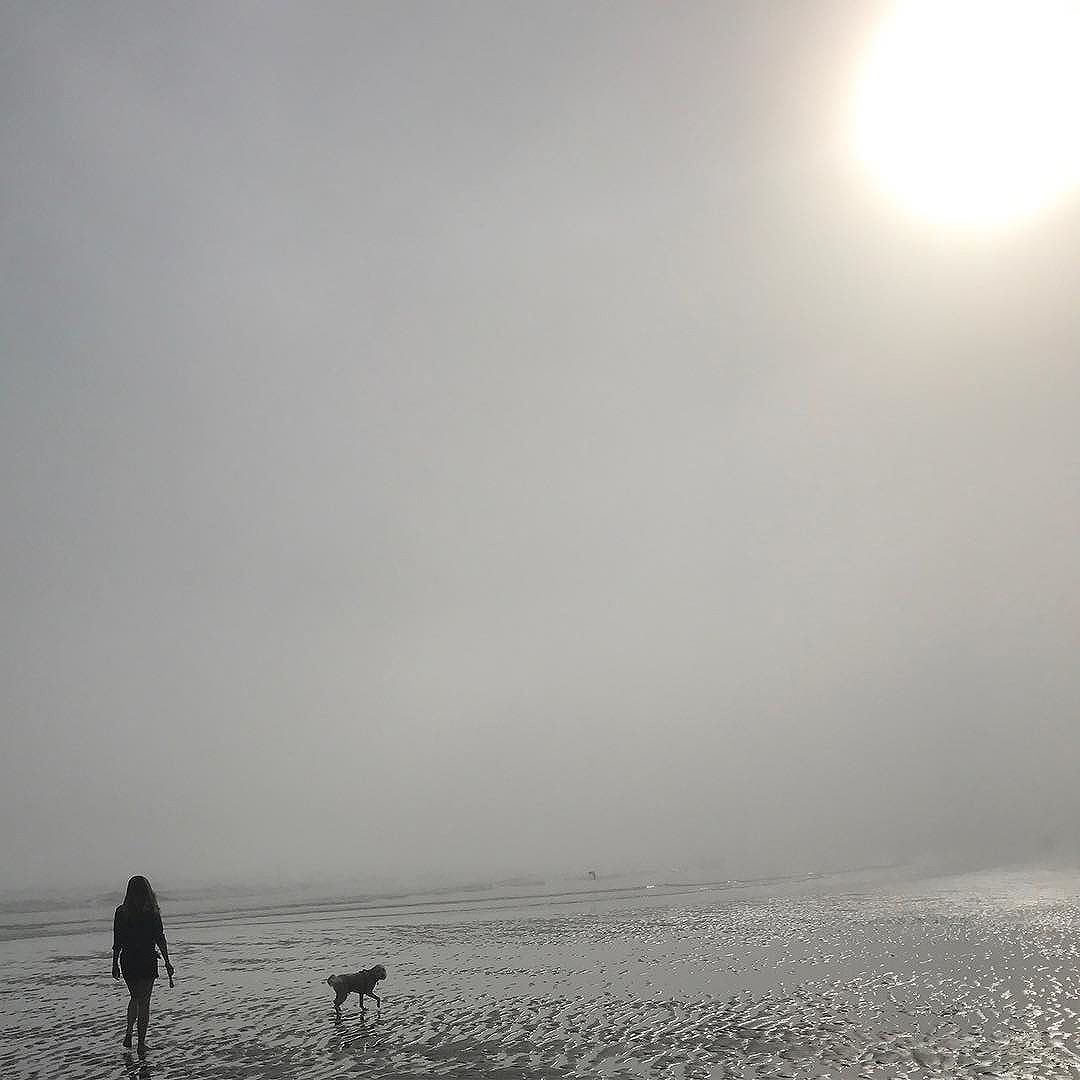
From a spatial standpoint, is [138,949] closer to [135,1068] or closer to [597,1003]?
[135,1068]

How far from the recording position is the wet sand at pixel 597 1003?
1223 centimetres

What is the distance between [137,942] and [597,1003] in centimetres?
928

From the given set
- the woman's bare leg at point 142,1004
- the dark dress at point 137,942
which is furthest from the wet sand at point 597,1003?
the dark dress at point 137,942

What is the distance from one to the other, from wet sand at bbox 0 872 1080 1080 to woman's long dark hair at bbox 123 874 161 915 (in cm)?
226

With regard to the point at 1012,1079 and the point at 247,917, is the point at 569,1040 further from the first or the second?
the point at 247,917

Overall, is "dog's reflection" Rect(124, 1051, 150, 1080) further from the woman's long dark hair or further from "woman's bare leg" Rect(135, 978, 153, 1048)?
the woman's long dark hair

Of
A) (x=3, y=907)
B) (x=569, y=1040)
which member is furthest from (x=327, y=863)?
(x=569, y=1040)

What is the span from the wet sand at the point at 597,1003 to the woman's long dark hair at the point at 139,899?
226 cm

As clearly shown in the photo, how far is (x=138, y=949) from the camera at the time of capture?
13.5m

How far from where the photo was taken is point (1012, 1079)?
1058cm

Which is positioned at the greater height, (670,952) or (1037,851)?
(670,952)

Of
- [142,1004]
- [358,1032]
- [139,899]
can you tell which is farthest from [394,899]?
[139,899]

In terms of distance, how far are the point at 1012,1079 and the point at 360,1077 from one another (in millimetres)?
9144

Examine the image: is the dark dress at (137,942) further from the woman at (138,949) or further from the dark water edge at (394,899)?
the dark water edge at (394,899)
